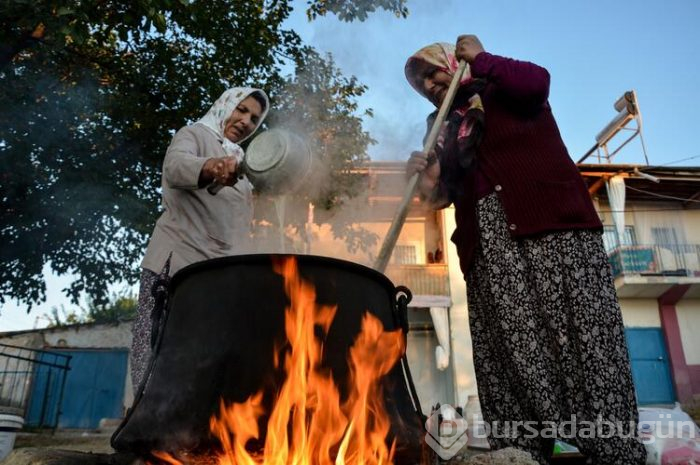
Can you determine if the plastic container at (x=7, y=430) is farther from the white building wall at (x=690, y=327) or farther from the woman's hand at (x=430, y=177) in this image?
the white building wall at (x=690, y=327)

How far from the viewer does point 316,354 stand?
1.64m

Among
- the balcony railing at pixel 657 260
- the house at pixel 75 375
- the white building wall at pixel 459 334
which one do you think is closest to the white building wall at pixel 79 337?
the house at pixel 75 375

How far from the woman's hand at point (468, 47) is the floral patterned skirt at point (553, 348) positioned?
62 centimetres

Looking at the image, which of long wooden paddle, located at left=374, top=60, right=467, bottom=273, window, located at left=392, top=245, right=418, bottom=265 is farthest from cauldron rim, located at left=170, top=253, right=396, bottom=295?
window, located at left=392, top=245, right=418, bottom=265

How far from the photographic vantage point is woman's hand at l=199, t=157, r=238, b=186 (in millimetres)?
2057


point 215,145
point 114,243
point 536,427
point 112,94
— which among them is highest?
point 112,94

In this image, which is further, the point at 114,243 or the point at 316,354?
the point at 114,243

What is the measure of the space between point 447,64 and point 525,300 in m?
1.16

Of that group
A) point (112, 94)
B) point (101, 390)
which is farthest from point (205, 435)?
point (101, 390)

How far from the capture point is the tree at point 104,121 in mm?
7012

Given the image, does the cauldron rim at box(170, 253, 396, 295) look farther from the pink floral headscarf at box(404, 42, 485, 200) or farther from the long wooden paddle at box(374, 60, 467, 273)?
the pink floral headscarf at box(404, 42, 485, 200)

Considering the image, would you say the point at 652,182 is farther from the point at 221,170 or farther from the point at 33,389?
the point at 33,389

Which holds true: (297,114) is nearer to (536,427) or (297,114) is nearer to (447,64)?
(447,64)

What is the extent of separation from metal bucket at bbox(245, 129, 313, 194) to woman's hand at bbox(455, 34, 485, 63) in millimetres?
824
